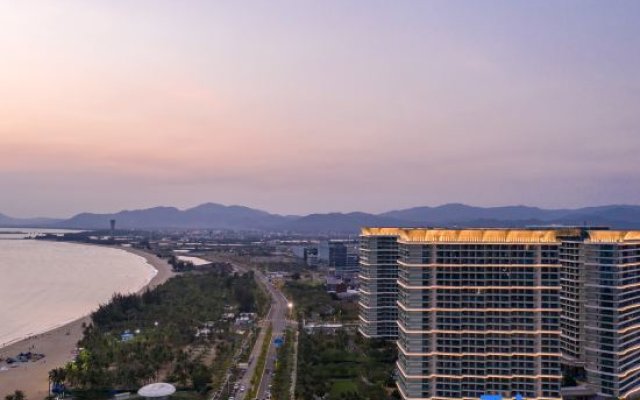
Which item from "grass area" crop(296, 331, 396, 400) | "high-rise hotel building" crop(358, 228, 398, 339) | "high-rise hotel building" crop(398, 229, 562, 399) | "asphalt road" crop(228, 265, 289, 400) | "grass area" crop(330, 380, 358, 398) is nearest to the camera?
"high-rise hotel building" crop(398, 229, 562, 399)

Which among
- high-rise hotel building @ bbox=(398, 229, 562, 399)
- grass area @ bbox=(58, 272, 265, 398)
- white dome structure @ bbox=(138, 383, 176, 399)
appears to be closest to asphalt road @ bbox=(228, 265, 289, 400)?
grass area @ bbox=(58, 272, 265, 398)

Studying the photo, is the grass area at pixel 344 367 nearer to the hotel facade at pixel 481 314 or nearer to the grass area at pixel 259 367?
the grass area at pixel 259 367

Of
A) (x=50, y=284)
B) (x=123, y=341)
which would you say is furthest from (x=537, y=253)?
(x=50, y=284)

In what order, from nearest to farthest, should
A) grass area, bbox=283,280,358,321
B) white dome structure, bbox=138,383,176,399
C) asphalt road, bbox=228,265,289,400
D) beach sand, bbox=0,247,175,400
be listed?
1. white dome structure, bbox=138,383,176,399
2. asphalt road, bbox=228,265,289,400
3. beach sand, bbox=0,247,175,400
4. grass area, bbox=283,280,358,321

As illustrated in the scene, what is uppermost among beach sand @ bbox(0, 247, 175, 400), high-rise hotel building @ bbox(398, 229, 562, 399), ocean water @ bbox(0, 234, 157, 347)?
high-rise hotel building @ bbox(398, 229, 562, 399)

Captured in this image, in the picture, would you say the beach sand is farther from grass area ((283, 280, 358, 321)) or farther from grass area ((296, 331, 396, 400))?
grass area ((283, 280, 358, 321))

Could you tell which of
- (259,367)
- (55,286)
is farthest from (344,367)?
(55,286)
